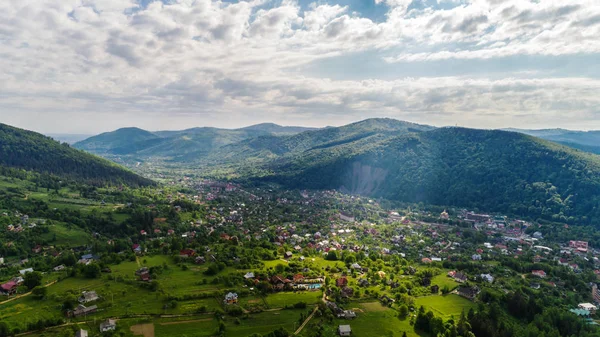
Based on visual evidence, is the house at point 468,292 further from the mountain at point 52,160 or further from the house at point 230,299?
the mountain at point 52,160

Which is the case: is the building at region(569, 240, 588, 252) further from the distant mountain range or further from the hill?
the hill

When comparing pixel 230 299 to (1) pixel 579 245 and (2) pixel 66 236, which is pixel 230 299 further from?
(1) pixel 579 245

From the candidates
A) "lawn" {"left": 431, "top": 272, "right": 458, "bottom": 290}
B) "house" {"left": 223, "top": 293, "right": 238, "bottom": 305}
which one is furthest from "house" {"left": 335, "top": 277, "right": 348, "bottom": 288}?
"house" {"left": 223, "top": 293, "right": 238, "bottom": 305}

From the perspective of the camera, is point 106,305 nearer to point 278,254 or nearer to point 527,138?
point 278,254

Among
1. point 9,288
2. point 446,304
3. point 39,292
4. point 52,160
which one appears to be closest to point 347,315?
point 446,304

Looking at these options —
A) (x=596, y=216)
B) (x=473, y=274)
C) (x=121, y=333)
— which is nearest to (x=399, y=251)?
(x=473, y=274)

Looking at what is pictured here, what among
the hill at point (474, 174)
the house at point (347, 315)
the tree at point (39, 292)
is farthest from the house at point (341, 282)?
the hill at point (474, 174)
